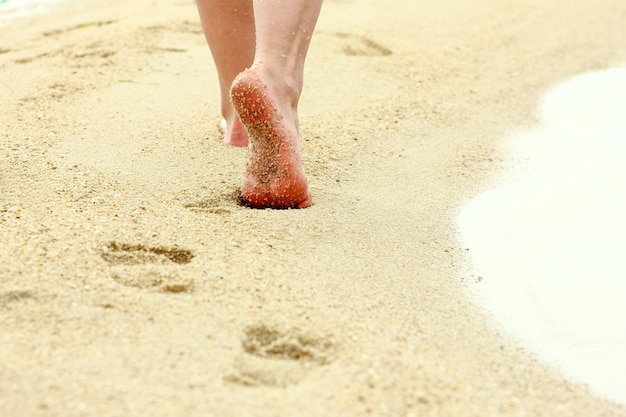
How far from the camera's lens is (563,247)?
78.2 inches

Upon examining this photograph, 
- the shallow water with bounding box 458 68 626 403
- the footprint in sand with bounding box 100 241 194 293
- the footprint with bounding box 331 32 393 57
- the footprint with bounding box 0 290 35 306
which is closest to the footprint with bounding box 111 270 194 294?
the footprint in sand with bounding box 100 241 194 293

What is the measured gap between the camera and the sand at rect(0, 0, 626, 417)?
1.28m

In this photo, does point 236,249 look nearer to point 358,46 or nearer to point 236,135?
point 236,135

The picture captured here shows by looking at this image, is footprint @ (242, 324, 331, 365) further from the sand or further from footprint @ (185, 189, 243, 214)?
footprint @ (185, 189, 243, 214)

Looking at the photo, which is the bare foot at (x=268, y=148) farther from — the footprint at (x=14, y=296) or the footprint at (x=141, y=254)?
the footprint at (x=14, y=296)

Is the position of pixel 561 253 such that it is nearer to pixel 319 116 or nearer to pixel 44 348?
pixel 319 116

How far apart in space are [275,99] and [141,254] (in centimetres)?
49

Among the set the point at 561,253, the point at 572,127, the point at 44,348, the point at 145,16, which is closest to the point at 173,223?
the point at 44,348

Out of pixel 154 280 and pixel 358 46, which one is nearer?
pixel 154 280

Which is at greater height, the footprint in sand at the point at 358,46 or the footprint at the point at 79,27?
the footprint at the point at 79,27

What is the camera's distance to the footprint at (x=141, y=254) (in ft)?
5.31

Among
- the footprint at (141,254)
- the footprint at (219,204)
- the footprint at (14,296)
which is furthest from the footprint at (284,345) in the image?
the footprint at (219,204)

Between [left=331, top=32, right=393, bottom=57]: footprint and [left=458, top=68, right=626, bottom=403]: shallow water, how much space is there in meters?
0.88

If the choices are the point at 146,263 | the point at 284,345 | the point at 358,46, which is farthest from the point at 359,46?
the point at 284,345
